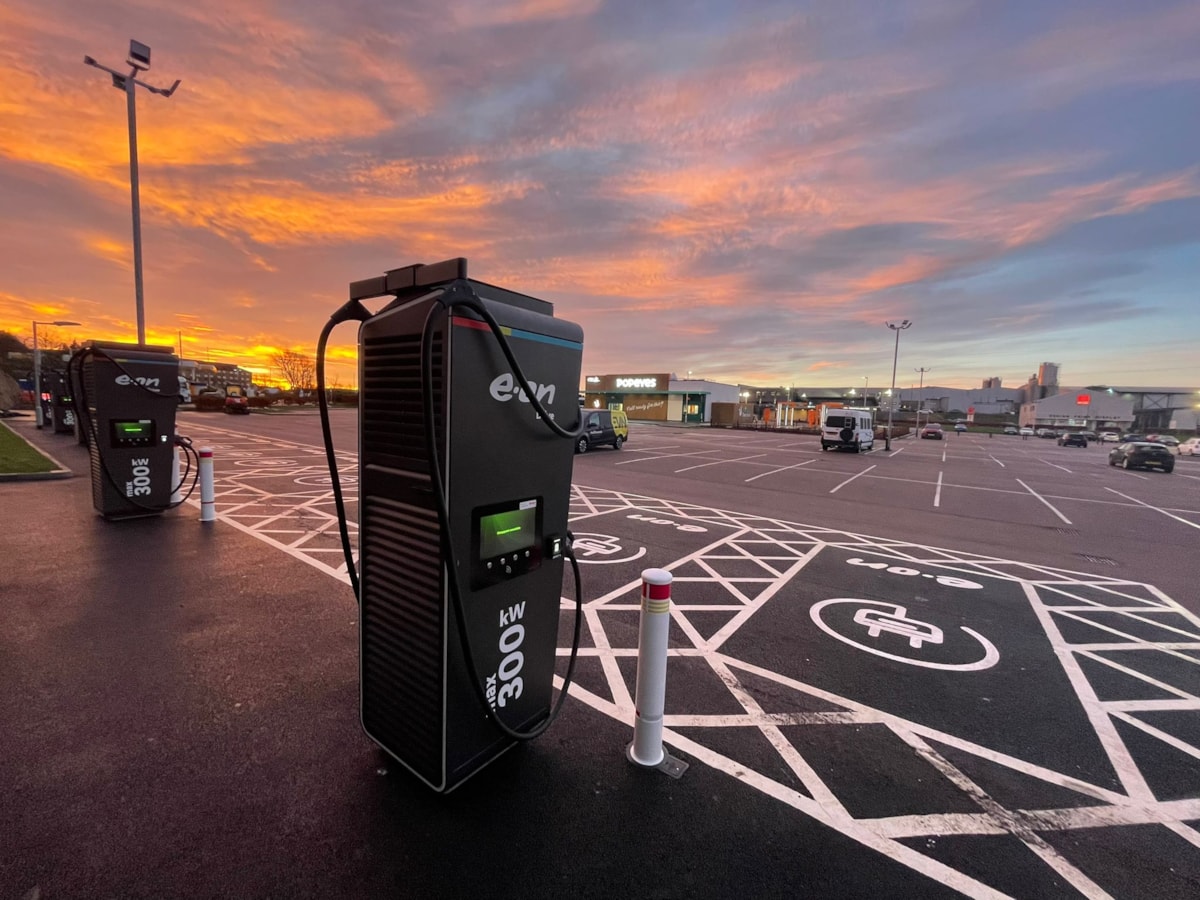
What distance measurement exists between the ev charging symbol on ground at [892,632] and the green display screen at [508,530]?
3.24 meters

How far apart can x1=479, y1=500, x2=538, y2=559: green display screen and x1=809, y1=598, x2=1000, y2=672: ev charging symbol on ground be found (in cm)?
324

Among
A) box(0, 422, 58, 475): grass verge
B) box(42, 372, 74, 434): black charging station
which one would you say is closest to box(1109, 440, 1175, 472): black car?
box(0, 422, 58, 475): grass verge

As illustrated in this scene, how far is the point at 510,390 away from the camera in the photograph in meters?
2.30

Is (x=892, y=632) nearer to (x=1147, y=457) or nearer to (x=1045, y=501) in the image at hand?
(x=1045, y=501)

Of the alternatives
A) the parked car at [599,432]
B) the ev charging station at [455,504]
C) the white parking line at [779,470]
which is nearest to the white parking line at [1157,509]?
the white parking line at [779,470]

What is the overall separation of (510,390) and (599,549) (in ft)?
15.5

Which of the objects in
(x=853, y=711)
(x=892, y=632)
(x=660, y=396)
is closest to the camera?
(x=853, y=711)

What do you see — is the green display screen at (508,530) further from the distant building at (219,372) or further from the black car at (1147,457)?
the distant building at (219,372)

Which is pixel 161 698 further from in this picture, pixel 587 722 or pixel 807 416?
pixel 807 416

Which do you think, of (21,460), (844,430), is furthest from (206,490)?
(844,430)

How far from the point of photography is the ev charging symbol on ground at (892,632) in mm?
4039

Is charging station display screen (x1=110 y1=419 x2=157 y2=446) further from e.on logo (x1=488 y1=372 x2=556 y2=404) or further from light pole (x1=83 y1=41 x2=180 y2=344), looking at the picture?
e.on logo (x1=488 y1=372 x2=556 y2=404)

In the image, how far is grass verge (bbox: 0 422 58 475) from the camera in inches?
386

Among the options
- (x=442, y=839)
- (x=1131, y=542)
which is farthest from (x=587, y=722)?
(x=1131, y=542)
